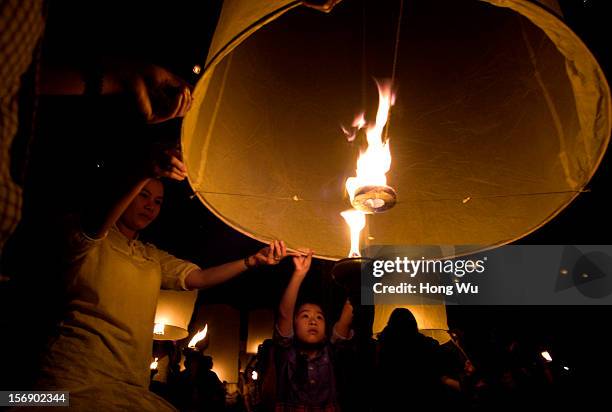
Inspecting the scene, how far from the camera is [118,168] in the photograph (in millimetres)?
1702

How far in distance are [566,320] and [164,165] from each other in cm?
1245

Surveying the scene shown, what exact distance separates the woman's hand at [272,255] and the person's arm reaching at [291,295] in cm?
15

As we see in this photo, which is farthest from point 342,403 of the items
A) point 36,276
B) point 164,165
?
point 164,165

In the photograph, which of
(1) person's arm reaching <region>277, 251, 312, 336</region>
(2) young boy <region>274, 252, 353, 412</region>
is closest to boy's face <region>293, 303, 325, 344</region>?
(2) young boy <region>274, 252, 353, 412</region>

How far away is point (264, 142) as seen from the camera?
2.25m

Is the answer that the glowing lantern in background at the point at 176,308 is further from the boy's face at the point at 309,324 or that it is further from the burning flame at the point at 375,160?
the burning flame at the point at 375,160

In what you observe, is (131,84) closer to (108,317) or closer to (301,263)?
(108,317)

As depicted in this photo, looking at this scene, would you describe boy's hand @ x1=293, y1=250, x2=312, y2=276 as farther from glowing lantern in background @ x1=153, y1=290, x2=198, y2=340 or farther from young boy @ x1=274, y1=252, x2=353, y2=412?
glowing lantern in background @ x1=153, y1=290, x2=198, y2=340

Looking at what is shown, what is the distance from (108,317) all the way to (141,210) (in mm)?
831

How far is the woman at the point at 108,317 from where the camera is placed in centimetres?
161
